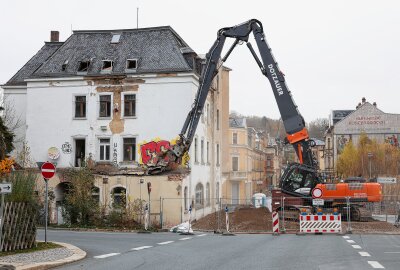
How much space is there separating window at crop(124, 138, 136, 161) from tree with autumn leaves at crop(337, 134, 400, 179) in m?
38.4

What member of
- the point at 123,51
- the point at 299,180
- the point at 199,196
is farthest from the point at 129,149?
the point at 299,180

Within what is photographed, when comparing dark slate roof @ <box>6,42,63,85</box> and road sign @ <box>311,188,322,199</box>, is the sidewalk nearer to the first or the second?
road sign @ <box>311,188,322,199</box>

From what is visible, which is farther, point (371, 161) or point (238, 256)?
point (371, 161)

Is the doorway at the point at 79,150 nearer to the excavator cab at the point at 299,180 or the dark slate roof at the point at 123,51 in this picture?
the dark slate roof at the point at 123,51

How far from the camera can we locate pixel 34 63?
4259 cm

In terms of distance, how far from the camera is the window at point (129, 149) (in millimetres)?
37000

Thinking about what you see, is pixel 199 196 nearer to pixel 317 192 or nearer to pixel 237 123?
pixel 317 192

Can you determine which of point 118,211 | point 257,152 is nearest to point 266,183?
point 257,152

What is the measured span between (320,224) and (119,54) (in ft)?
62.7

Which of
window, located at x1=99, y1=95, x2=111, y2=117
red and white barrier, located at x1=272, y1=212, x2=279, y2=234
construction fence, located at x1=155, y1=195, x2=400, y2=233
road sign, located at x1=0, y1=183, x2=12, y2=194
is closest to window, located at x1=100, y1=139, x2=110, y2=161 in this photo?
window, located at x1=99, y1=95, x2=111, y2=117

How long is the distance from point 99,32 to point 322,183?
19.4 meters

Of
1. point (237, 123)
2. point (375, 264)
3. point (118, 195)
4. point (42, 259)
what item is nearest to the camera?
point (375, 264)

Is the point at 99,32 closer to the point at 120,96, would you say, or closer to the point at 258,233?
the point at 120,96

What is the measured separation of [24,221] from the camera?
1727 cm
